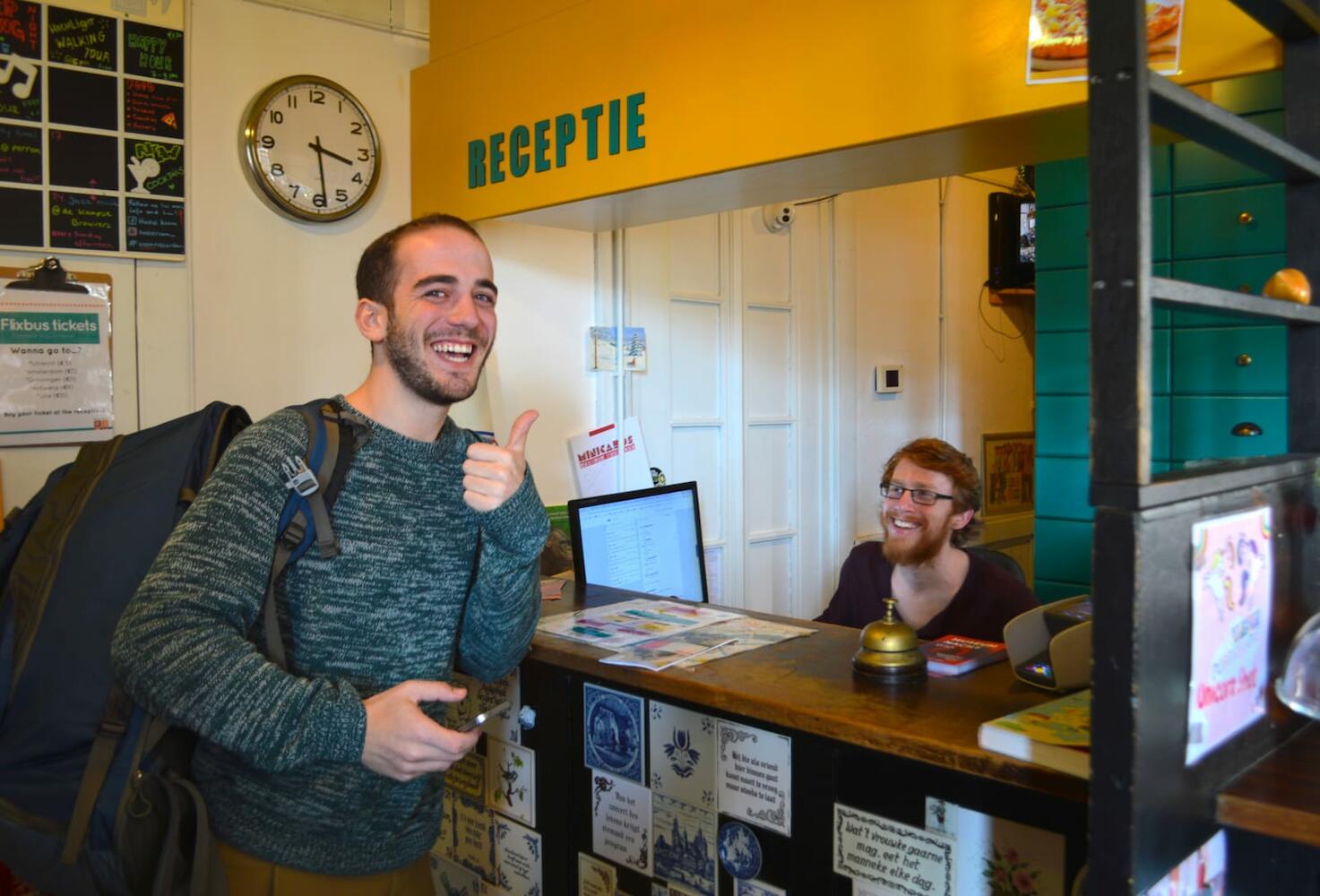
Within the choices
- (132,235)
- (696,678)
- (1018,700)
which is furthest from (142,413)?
(1018,700)

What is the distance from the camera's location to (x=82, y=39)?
8.14ft

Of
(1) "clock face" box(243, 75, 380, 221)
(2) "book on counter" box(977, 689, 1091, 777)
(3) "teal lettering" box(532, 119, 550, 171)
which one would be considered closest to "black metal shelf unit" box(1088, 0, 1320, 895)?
(2) "book on counter" box(977, 689, 1091, 777)

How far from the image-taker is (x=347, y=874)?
148 cm

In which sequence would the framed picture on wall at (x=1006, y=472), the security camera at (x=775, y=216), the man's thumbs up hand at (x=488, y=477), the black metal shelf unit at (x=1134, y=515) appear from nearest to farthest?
the black metal shelf unit at (x=1134, y=515) → the man's thumbs up hand at (x=488, y=477) → the security camera at (x=775, y=216) → the framed picture on wall at (x=1006, y=472)

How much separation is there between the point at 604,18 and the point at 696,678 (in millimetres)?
1570

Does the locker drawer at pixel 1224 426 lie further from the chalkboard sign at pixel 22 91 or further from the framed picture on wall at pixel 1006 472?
the chalkboard sign at pixel 22 91

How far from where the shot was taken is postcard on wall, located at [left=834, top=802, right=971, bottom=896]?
145 cm

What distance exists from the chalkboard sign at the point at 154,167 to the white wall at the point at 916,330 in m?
2.84

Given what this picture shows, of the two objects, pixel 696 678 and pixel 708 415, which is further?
pixel 708 415

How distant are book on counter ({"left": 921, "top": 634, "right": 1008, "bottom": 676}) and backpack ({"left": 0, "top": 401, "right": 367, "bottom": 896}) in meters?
1.00

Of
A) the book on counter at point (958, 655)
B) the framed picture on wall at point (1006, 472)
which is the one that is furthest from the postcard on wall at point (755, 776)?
the framed picture on wall at point (1006, 472)

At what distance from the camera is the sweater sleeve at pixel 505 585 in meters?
1.57

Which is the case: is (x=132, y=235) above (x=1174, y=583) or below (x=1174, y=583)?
above

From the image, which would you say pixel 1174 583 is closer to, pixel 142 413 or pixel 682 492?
pixel 682 492
